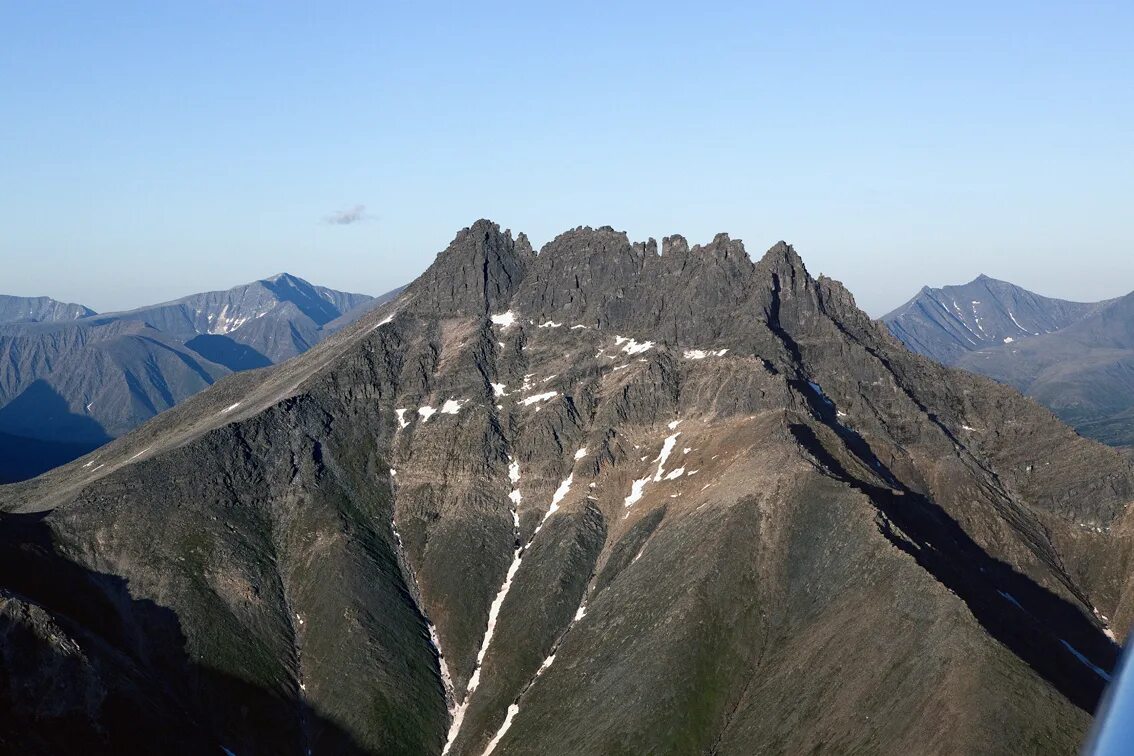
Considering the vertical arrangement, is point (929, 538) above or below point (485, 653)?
above

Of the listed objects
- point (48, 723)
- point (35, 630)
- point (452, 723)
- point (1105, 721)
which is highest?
point (1105, 721)

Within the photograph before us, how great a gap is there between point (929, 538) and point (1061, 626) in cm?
3212

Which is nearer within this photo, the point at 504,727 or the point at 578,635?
the point at 504,727

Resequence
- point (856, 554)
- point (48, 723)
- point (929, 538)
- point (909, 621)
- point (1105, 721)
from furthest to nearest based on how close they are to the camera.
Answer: point (929, 538)
point (856, 554)
point (909, 621)
point (48, 723)
point (1105, 721)

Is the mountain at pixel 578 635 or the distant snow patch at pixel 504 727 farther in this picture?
the distant snow patch at pixel 504 727

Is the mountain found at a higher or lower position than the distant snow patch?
higher

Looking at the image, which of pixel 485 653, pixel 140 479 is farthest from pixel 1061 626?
pixel 140 479

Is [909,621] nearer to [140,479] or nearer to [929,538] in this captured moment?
[929,538]

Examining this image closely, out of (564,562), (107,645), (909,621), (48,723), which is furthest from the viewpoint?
(564,562)

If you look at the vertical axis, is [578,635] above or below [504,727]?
above

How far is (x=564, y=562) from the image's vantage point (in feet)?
641

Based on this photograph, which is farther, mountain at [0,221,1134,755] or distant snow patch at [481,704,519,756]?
distant snow patch at [481,704,519,756]

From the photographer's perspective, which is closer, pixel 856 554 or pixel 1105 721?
pixel 1105 721

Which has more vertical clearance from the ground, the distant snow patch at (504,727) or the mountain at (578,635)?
the mountain at (578,635)
